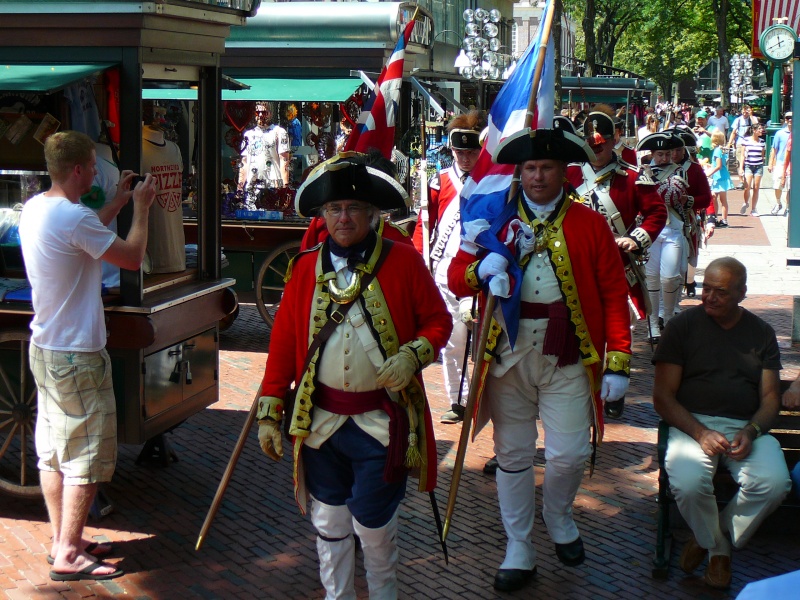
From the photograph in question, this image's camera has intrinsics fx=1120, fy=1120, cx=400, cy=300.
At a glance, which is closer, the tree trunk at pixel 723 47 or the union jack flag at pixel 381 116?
the union jack flag at pixel 381 116

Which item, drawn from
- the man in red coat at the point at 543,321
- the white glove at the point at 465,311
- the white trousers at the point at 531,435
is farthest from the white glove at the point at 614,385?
the white glove at the point at 465,311

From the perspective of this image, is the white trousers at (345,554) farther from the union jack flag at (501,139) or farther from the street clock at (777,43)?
the street clock at (777,43)

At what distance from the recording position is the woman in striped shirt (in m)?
19.2

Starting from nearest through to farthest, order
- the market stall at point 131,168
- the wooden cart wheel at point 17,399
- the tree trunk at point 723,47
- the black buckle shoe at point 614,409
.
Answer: the market stall at point 131,168
the wooden cart wheel at point 17,399
the black buckle shoe at point 614,409
the tree trunk at point 723,47

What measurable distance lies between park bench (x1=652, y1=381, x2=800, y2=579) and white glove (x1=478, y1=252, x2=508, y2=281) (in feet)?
3.78

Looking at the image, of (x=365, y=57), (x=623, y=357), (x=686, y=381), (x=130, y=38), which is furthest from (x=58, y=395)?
(x=365, y=57)

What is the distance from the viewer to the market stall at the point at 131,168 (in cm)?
535

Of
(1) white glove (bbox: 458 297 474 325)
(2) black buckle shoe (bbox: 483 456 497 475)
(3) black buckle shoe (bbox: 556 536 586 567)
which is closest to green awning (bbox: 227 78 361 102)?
(1) white glove (bbox: 458 297 474 325)

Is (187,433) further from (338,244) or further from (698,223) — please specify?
(698,223)

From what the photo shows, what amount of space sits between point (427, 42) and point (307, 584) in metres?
9.12

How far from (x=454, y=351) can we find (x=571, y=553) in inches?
92.2

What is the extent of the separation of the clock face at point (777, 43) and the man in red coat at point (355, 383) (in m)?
13.1

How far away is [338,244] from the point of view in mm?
4184

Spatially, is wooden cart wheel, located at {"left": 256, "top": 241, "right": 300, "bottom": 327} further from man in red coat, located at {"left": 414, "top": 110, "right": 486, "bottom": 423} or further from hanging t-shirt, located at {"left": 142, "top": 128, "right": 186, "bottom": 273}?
hanging t-shirt, located at {"left": 142, "top": 128, "right": 186, "bottom": 273}
